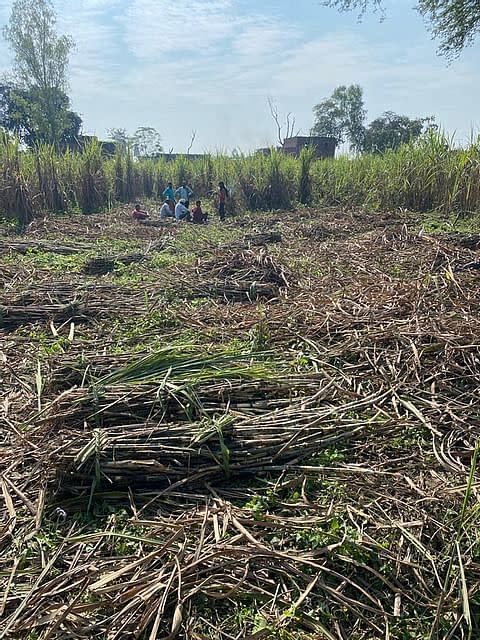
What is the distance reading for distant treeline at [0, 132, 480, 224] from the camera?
10.9 meters

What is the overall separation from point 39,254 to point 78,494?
20.8ft

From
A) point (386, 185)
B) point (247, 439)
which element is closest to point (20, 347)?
point (247, 439)

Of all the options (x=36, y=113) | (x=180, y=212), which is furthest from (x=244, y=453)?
(x=36, y=113)

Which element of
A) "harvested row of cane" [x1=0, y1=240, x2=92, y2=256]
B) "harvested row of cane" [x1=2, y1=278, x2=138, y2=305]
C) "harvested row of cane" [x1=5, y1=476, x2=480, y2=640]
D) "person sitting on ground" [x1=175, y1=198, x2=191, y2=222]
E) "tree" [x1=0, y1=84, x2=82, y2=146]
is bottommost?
"harvested row of cane" [x1=5, y1=476, x2=480, y2=640]

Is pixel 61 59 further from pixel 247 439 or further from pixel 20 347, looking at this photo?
pixel 247 439

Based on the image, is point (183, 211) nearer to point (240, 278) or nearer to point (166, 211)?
point (166, 211)

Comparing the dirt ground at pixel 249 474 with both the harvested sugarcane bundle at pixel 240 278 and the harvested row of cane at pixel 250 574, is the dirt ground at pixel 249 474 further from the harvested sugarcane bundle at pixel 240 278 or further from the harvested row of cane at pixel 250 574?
the harvested sugarcane bundle at pixel 240 278

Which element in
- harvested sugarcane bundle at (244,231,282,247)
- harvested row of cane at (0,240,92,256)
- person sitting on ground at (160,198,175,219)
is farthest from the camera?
person sitting on ground at (160,198,175,219)

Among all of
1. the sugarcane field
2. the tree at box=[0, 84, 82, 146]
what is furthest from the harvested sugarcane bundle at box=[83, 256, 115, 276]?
the tree at box=[0, 84, 82, 146]

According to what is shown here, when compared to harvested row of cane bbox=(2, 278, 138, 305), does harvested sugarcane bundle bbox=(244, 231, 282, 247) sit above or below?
above

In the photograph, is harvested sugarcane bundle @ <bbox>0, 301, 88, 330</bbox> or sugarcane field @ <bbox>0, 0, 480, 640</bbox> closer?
sugarcane field @ <bbox>0, 0, 480, 640</bbox>

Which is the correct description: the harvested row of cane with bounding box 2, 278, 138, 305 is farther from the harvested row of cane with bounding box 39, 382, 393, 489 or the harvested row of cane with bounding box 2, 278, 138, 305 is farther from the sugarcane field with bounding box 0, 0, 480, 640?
the harvested row of cane with bounding box 39, 382, 393, 489

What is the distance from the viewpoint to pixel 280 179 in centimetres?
1456

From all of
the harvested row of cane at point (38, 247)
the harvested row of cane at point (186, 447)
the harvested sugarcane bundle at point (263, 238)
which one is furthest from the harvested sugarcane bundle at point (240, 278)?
the harvested row of cane at point (38, 247)
